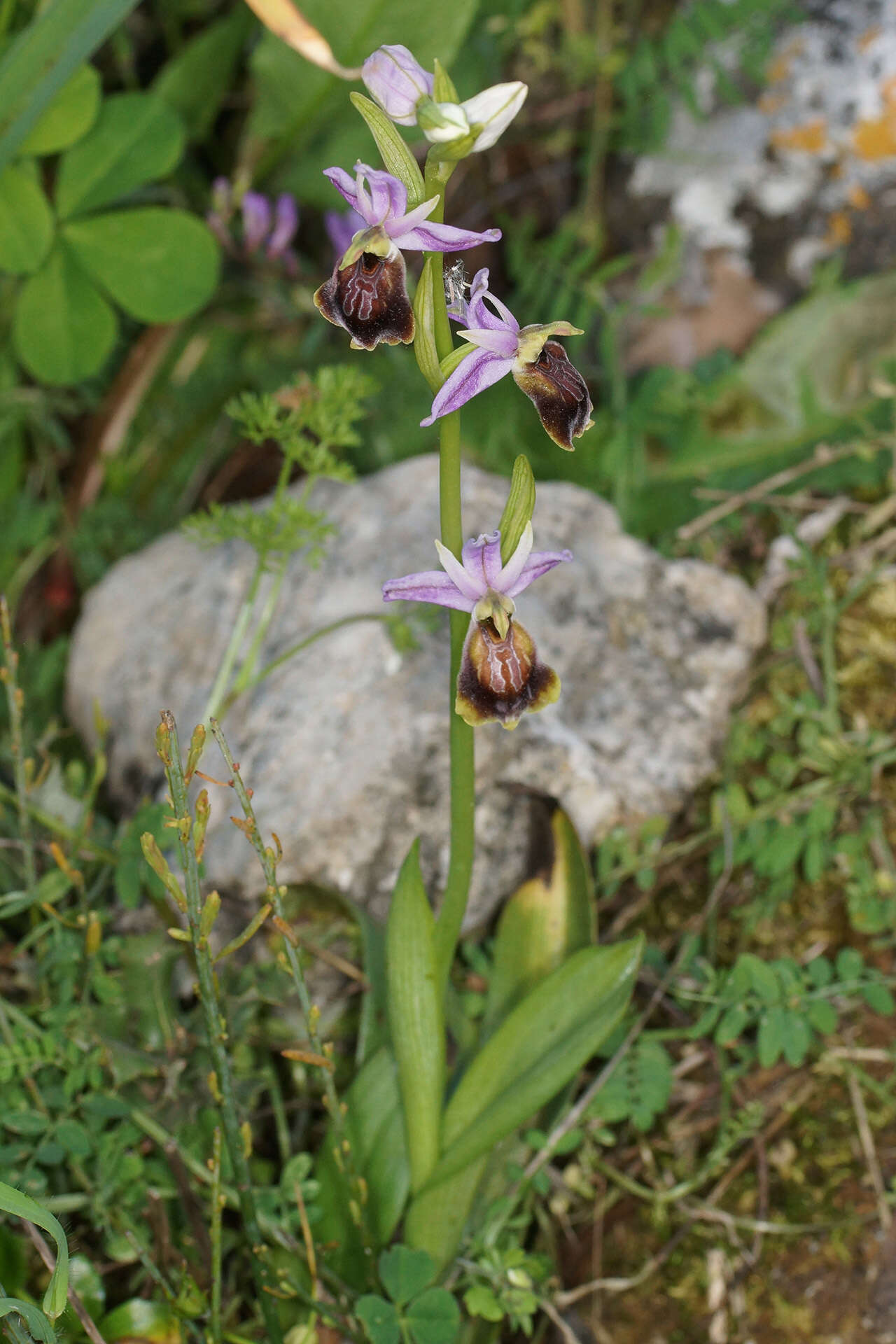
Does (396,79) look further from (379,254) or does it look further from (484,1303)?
(484,1303)

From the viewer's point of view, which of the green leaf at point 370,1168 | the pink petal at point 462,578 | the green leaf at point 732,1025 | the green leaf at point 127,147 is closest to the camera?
the pink petal at point 462,578

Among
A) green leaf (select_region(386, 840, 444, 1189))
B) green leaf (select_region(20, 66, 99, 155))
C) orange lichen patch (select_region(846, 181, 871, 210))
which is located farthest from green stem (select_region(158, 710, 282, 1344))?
orange lichen patch (select_region(846, 181, 871, 210))

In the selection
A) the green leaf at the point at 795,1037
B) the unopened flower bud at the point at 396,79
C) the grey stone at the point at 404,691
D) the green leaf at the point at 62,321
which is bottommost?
the green leaf at the point at 795,1037

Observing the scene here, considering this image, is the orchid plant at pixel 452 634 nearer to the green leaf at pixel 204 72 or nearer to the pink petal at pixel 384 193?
the pink petal at pixel 384 193

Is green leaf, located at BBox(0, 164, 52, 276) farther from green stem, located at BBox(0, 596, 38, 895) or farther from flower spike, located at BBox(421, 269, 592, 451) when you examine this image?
flower spike, located at BBox(421, 269, 592, 451)

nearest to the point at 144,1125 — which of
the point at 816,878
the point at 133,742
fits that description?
the point at 133,742

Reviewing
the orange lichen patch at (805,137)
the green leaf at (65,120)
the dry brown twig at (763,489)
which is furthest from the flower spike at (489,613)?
the orange lichen patch at (805,137)
